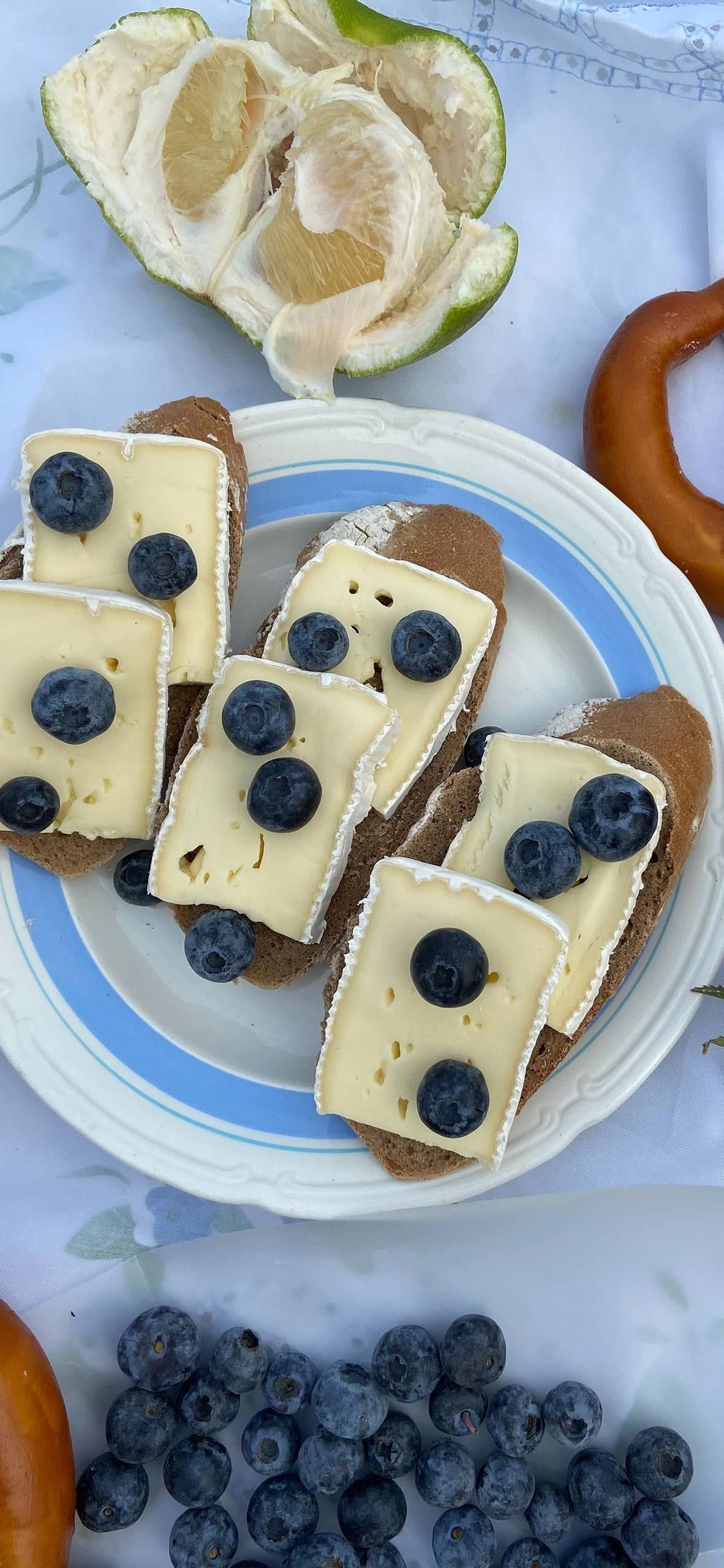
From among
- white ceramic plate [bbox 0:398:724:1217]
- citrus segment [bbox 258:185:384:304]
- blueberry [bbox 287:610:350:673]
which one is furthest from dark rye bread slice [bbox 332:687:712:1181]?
citrus segment [bbox 258:185:384:304]

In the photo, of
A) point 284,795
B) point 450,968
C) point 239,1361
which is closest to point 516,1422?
point 239,1361

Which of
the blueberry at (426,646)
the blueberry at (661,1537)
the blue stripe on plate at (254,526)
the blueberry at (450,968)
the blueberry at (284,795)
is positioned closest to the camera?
the blueberry at (450,968)

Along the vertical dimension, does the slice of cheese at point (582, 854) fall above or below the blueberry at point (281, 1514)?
above

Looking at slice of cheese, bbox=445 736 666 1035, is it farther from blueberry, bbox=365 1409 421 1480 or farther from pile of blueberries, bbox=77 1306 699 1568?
blueberry, bbox=365 1409 421 1480

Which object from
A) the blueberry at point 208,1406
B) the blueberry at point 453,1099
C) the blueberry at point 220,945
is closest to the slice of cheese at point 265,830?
the blueberry at point 220,945

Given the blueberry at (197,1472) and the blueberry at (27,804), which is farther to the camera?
the blueberry at (197,1472)

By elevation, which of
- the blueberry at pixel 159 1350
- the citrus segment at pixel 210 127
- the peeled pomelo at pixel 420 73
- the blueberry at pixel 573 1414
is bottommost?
the blueberry at pixel 159 1350

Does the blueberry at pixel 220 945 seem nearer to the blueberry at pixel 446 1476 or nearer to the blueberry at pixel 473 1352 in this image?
the blueberry at pixel 473 1352

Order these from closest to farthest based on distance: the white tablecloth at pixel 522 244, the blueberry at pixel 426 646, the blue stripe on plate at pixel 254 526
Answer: the blueberry at pixel 426 646
the blue stripe on plate at pixel 254 526
the white tablecloth at pixel 522 244
